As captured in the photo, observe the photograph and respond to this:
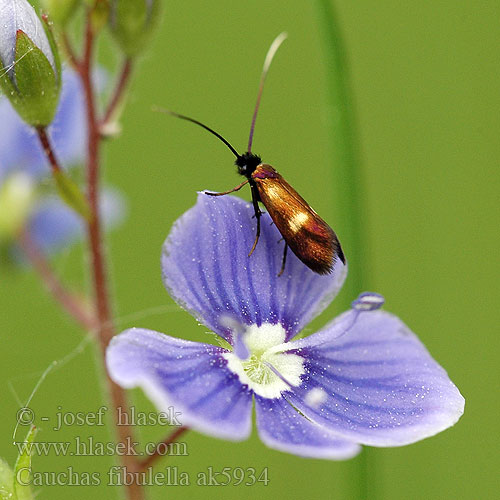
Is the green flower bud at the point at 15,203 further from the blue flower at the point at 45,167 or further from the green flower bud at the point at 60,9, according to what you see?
→ the green flower bud at the point at 60,9

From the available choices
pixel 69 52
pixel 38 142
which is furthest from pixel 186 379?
pixel 38 142

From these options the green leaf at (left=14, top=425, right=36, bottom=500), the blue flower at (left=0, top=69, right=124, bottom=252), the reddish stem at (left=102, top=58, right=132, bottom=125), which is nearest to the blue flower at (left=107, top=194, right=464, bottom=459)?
the green leaf at (left=14, top=425, right=36, bottom=500)

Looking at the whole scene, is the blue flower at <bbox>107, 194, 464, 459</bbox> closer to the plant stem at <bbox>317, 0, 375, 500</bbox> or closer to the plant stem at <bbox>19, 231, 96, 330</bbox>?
the plant stem at <bbox>317, 0, 375, 500</bbox>

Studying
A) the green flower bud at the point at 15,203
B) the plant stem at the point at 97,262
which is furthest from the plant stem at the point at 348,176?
the green flower bud at the point at 15,203

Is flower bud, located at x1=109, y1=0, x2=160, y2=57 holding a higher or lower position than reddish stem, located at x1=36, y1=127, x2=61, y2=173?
higher

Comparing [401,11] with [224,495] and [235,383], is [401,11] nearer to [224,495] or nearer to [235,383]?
[224,495]

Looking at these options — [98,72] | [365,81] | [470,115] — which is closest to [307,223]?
[98,72]
